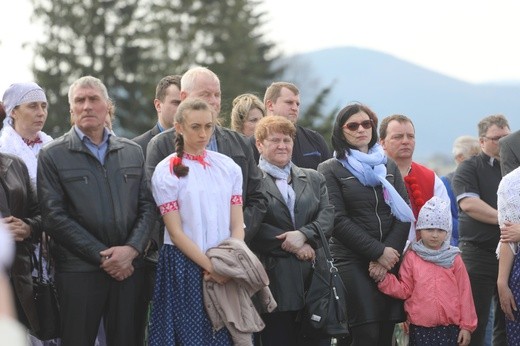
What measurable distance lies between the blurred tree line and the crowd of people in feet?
99.6

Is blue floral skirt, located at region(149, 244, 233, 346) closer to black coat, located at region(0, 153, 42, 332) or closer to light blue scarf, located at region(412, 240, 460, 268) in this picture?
black coat, located at region(0, 153, 42, 332)

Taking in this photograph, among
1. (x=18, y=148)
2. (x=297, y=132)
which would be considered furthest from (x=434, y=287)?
(x=18, y=148)

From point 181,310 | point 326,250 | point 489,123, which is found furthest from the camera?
point 489,123

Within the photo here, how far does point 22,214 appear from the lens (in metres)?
7.11

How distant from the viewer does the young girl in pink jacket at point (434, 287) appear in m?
7.88

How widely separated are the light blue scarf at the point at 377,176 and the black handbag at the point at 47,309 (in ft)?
7.99

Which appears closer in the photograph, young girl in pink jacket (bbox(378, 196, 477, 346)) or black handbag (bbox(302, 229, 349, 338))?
black handbag (bbox(302, 229, 349, 338))

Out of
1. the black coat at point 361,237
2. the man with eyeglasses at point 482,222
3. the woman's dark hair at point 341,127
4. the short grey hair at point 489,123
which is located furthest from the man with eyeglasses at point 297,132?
the short grey hair at point 489,123

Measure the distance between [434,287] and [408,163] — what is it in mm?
1306

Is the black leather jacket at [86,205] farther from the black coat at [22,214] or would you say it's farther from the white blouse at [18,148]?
the white blouse at [18,148]

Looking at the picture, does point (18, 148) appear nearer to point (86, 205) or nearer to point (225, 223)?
point (86, 205)

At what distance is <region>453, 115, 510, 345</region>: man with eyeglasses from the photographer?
9492 mm

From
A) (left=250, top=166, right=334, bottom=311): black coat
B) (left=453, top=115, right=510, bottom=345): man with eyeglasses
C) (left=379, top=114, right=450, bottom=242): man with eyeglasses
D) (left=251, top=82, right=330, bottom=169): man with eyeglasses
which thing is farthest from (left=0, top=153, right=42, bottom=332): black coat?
(left=453, top=115, right=510, bottom=345): man with eyeglasses

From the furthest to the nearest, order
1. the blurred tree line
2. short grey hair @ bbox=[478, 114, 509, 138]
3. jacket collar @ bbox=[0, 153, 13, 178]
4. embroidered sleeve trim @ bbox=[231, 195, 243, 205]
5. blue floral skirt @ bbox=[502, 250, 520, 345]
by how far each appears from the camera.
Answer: the blurred tree line
short grey hair @ bbox=[478, 114, 509, 138]
blue floral skirt @ bbox=[502, 250, 520, 345]
jacket collar @ bbox=[0, 153, 13, 178]
embroidered sleeve trim @ bbox=[231, 195, 243, 205]
